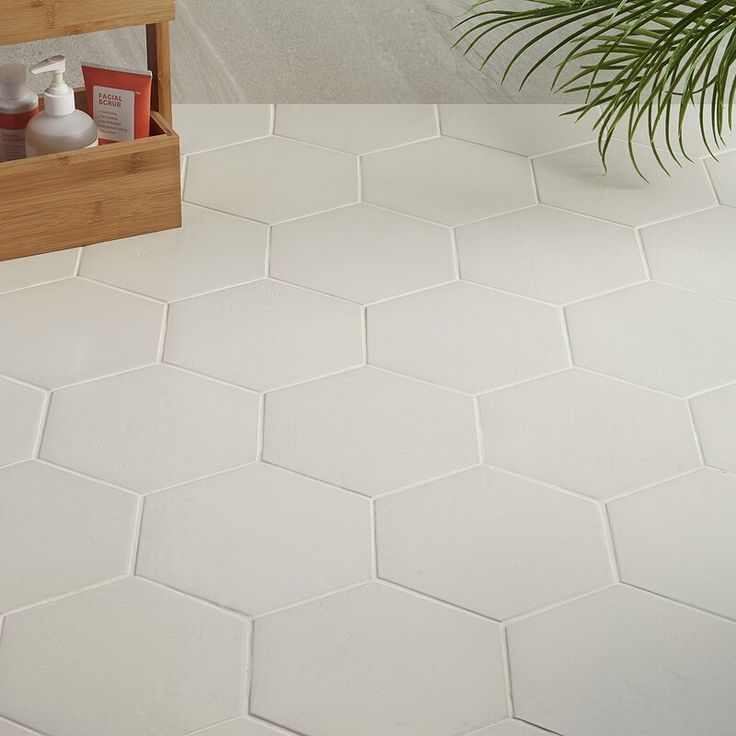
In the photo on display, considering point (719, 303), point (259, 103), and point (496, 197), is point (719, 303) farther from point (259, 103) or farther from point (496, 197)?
point (259, 103)

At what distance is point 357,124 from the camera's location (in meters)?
2.23

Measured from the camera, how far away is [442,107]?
7.51 ft

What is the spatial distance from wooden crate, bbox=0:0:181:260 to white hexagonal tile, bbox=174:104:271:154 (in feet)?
0.72

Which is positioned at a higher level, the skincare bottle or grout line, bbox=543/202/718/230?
the skincare bottle

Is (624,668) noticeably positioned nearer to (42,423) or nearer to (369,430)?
(369,430)

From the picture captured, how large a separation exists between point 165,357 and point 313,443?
30 centimetres

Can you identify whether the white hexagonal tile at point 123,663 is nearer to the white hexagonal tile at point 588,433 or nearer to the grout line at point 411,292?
the white hexagonal tile at point 588,433

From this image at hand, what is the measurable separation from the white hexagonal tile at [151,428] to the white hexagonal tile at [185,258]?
22 centimetres

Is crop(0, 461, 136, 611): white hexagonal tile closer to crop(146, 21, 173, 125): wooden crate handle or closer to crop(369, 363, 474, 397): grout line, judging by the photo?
crop(369, 363, 474, 397): grout line

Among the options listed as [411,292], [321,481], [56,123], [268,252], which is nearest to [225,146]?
[268,252]

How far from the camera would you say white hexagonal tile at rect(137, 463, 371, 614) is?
138 centimetres

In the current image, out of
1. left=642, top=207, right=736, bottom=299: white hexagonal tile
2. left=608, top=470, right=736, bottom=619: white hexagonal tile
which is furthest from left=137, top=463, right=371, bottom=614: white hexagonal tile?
left=642, top=207, right=736, bottom=299: white hexagonal tile

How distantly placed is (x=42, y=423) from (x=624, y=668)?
2.87ft

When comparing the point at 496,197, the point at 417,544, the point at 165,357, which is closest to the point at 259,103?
the point at 496,197
